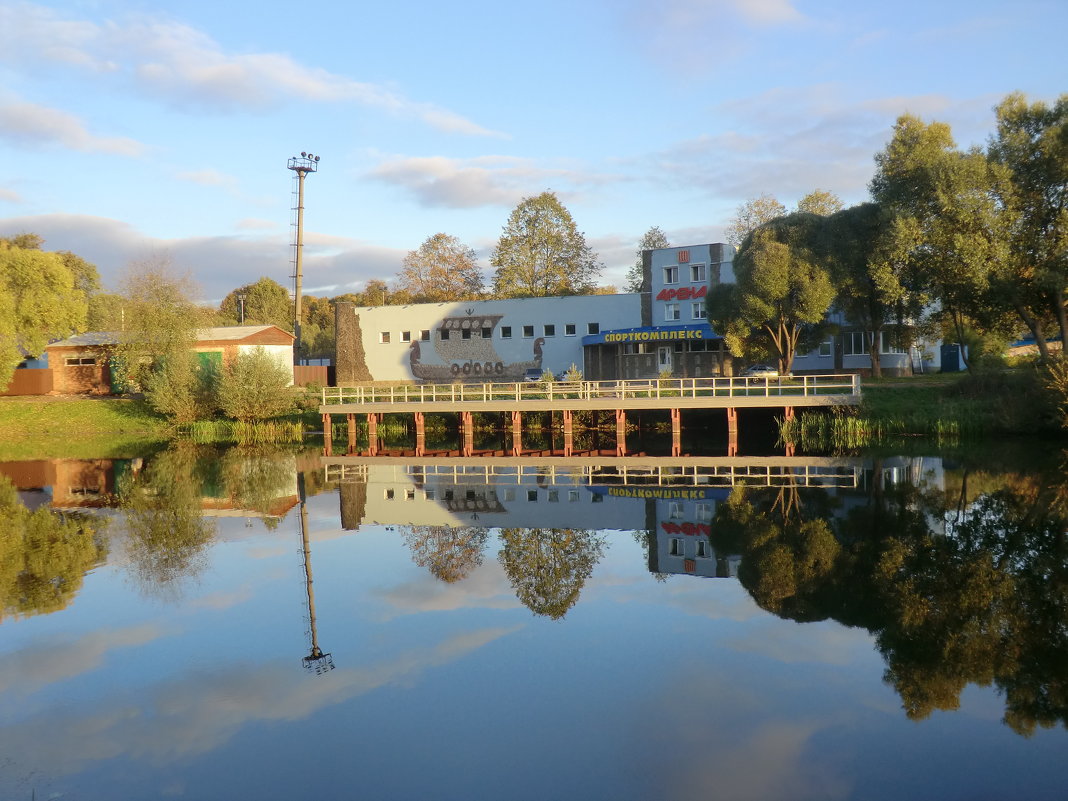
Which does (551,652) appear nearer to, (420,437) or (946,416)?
(420,437)

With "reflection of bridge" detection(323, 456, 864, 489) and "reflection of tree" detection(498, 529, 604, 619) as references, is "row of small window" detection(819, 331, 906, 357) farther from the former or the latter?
"reflection of tree" detection(498, 529, 604, 619)

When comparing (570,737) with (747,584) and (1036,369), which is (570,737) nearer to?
(747,584)

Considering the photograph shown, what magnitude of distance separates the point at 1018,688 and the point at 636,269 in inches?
2352

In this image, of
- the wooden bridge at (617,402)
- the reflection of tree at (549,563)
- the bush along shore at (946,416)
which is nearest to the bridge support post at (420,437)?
the wooden bridge at (617,402)

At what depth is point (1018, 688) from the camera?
25.8ft

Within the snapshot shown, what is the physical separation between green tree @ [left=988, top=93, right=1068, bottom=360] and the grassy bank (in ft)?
104

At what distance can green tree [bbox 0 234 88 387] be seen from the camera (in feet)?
143

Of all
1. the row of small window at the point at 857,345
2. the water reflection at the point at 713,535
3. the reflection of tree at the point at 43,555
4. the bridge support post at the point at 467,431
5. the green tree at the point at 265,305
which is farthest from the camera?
the green tree at the point at 265,305

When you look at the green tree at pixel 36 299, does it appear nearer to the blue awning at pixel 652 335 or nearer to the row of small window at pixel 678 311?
the blue awning at pixel 652 335

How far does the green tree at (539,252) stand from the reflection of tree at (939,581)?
38.3 meters

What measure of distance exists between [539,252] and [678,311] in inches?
626

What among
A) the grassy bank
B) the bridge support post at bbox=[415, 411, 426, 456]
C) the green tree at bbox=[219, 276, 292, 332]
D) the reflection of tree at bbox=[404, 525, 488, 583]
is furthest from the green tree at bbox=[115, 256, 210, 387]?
the green tree at bbox=[219, 276, 292, 332]

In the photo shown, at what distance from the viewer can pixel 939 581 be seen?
11.3 meters

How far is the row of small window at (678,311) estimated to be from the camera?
41203 mm
